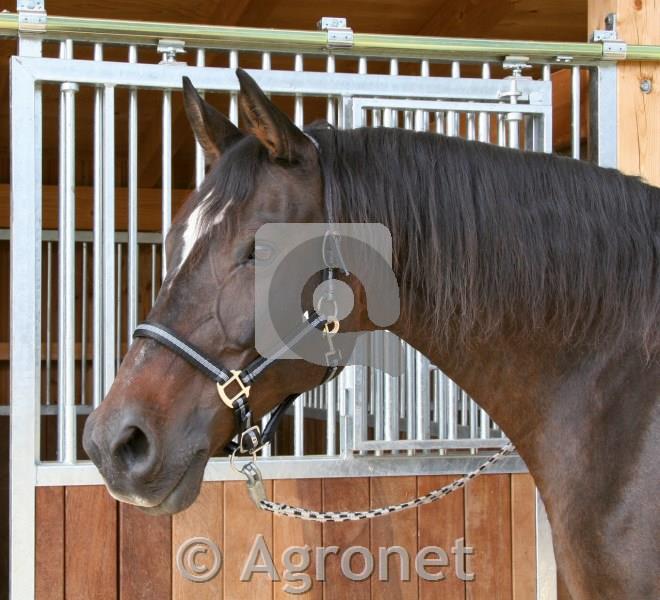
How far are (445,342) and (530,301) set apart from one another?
0.58 feet

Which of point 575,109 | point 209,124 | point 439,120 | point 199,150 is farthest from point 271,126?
point 575,109

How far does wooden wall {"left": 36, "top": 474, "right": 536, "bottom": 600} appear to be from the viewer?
222 centimetres

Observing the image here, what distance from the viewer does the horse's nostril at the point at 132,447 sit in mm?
1404

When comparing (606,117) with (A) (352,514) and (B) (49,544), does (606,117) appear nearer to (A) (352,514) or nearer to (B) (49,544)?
(A) (352,514)

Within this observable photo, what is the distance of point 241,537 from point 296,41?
51.7 inches

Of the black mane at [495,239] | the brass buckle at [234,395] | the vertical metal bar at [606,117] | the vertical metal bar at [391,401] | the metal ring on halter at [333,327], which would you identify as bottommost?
the vertical metal bar at [391,401]

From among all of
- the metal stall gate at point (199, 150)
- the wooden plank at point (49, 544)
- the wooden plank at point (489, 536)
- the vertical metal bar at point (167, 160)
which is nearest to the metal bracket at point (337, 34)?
the metal stall gate at point (199, 150)

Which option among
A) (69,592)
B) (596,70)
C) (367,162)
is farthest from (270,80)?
(69,592)

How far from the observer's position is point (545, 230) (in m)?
1.61

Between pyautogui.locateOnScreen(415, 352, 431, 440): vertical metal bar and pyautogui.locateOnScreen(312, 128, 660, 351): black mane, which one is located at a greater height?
pyautogui.locateOnScreen(312, 128, 660, 351): black mane

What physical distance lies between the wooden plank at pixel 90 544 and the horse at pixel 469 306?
81 cm

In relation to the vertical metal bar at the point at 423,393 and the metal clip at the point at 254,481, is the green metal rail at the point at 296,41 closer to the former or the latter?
the vertical metal bar at the point at 423,393

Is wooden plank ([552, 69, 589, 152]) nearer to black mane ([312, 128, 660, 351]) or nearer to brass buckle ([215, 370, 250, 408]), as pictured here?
black mane ([312, 128, 660, 351])

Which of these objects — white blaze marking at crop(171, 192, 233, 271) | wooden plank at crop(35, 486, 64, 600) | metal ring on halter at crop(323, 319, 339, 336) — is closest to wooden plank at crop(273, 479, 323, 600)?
wooden plank at crop(35, 486, 64, 600)
